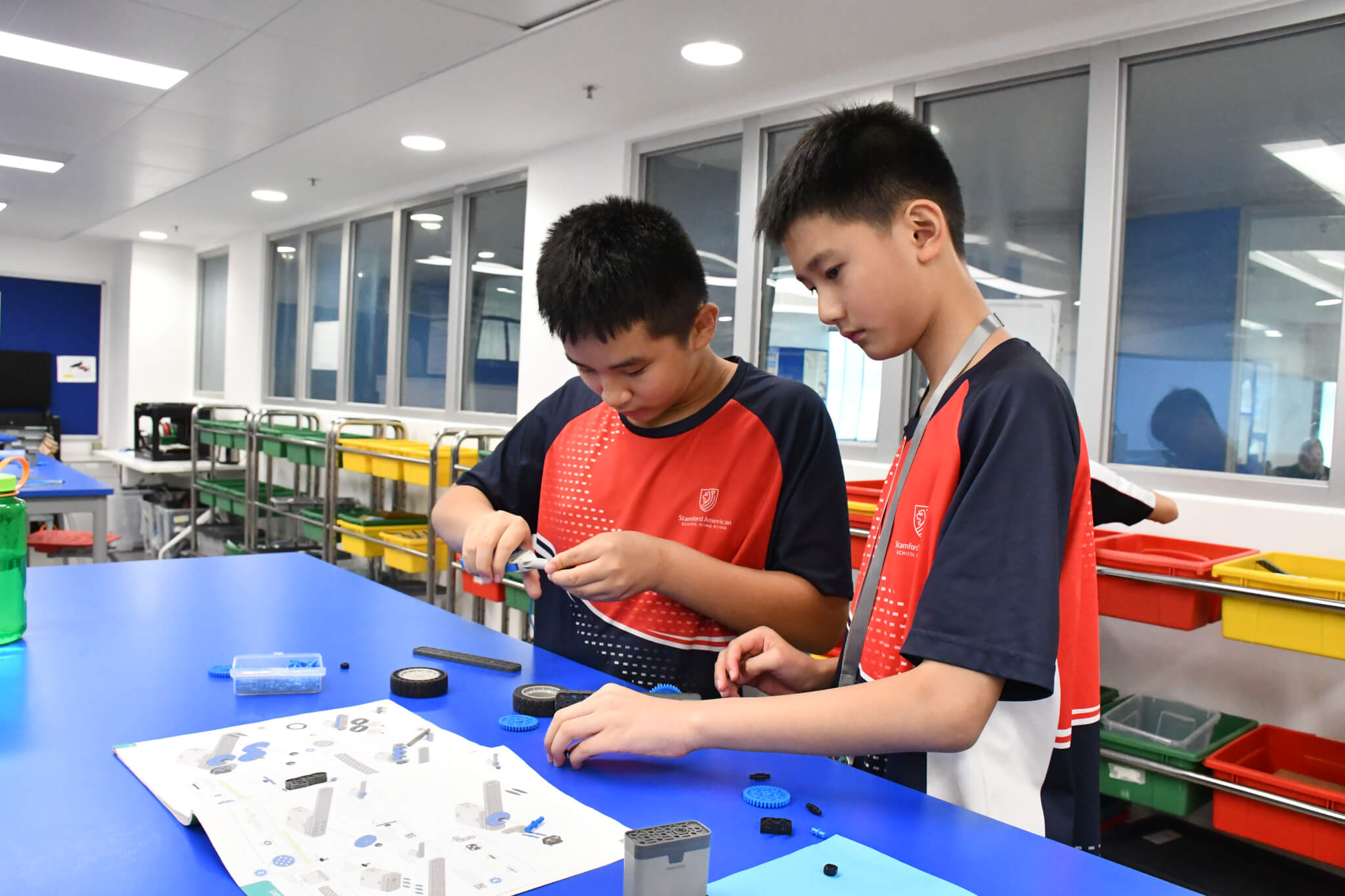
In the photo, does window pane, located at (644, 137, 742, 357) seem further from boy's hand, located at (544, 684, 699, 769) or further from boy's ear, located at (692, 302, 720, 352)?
boy's hand, located at (544, 684, 699, 769)

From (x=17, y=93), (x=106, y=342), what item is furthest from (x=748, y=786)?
(x=106, y=342)

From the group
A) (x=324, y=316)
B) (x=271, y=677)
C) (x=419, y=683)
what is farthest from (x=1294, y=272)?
(x=324, y=316)

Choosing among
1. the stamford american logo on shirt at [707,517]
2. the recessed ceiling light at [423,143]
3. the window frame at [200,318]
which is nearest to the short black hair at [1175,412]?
the stamford american logo on shirt at [707,517]

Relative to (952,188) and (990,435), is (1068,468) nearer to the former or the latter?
(990,435)

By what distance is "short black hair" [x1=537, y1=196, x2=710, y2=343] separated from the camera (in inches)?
47.4

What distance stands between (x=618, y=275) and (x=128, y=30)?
2.56 meters

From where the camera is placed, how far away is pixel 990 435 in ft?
2.65

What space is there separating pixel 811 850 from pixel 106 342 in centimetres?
889

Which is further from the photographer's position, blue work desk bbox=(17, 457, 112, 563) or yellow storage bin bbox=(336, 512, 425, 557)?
yellow storage bin bbox=(336, 512, 425, 557)

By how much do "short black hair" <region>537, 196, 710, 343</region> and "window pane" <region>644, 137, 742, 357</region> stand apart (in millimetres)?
2292

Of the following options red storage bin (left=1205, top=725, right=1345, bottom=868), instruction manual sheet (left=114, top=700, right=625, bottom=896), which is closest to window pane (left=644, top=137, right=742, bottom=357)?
red storage bin (left=1205, top=725, right=1345, bottom=868)

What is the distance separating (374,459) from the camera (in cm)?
441

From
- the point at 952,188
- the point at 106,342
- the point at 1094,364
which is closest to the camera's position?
the point at 952,188

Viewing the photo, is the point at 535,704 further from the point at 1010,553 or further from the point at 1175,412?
the point at 1175,412
